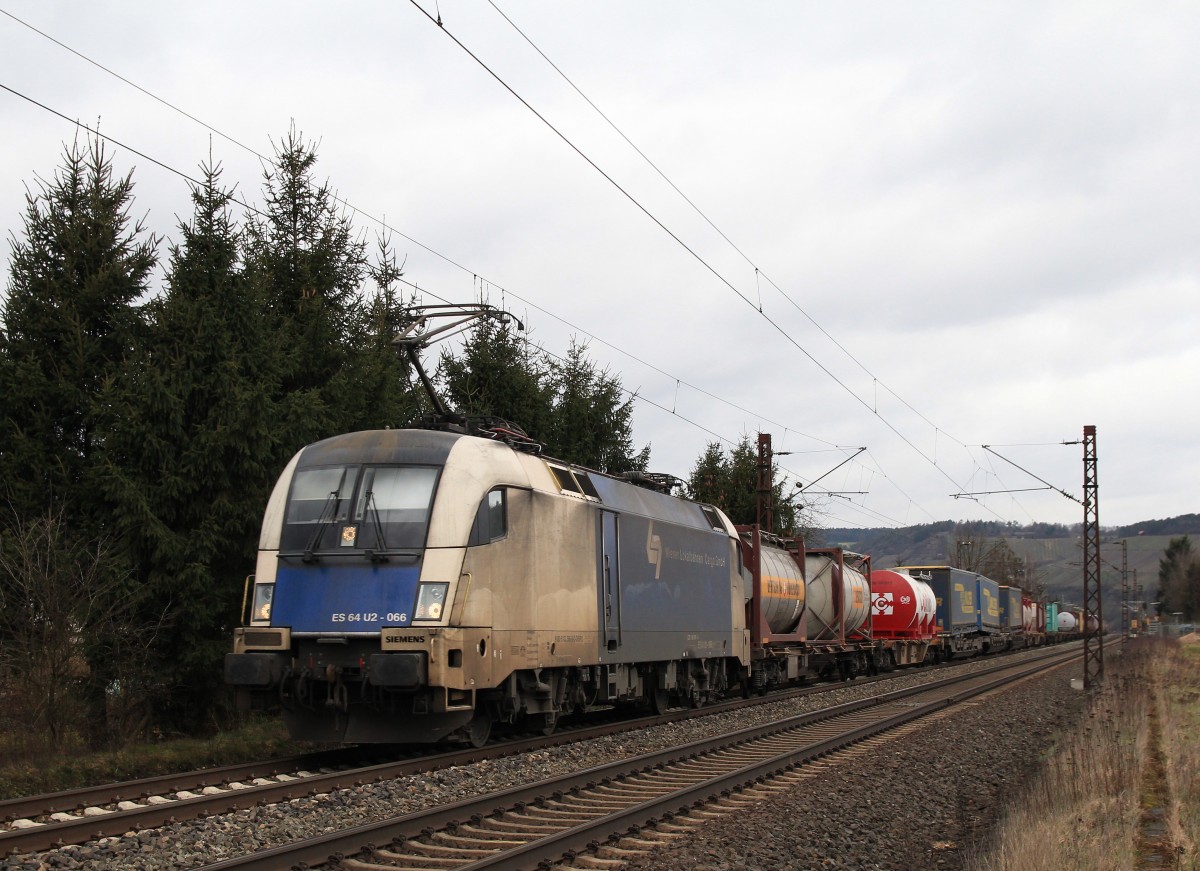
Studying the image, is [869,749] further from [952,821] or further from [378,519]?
[378,519]

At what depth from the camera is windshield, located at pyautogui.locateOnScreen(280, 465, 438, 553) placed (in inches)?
491

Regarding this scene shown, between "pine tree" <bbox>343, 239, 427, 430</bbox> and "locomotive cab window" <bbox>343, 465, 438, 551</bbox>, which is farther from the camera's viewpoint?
"pine tree" <bbox>343, 239, 427, 430</bbox>

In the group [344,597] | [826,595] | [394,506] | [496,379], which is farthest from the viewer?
[826,595]

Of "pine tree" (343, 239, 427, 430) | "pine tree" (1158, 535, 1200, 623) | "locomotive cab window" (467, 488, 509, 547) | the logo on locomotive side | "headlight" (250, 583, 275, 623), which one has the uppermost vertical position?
"pine tree" (343, 239, 427, 430)

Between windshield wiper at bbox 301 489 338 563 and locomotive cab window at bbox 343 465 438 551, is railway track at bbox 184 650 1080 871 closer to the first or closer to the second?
locomotive cab window at bbox 343 465 438 551

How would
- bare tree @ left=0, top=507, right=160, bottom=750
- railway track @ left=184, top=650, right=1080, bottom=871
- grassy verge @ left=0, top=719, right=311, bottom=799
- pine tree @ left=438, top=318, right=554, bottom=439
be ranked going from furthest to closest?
1. pine tree @ left=438, top=318, right=554, bottom=439
2. bare tree @ left=0, top=507, right=160, bottom=750
3. grassy verge @ left=0, top=719, right=311, bottom=799
4. railway track @ left=184, top=650, right=1080, bottom=871

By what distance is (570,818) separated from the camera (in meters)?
9.62

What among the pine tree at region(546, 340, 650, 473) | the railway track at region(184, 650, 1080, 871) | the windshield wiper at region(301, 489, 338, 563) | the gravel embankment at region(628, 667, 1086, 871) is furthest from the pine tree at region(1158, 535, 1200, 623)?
the windshield wiper at region(301, 489, 338, 563)

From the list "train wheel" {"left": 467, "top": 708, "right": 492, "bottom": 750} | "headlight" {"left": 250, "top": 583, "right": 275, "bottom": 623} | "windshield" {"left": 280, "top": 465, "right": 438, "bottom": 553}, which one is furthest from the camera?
"train wheel" {"left": 467, "top": 708, "right": 492, "bottom": 750}

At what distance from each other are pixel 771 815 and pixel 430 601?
4204 millimetres

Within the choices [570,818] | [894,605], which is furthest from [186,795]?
[894,605]

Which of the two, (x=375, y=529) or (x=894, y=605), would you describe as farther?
(x=894, y=605)

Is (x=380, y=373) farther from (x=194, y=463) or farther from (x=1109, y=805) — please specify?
(x=1109, y=805)

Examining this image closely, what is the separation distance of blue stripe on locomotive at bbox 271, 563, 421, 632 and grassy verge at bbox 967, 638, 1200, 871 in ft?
20.3
